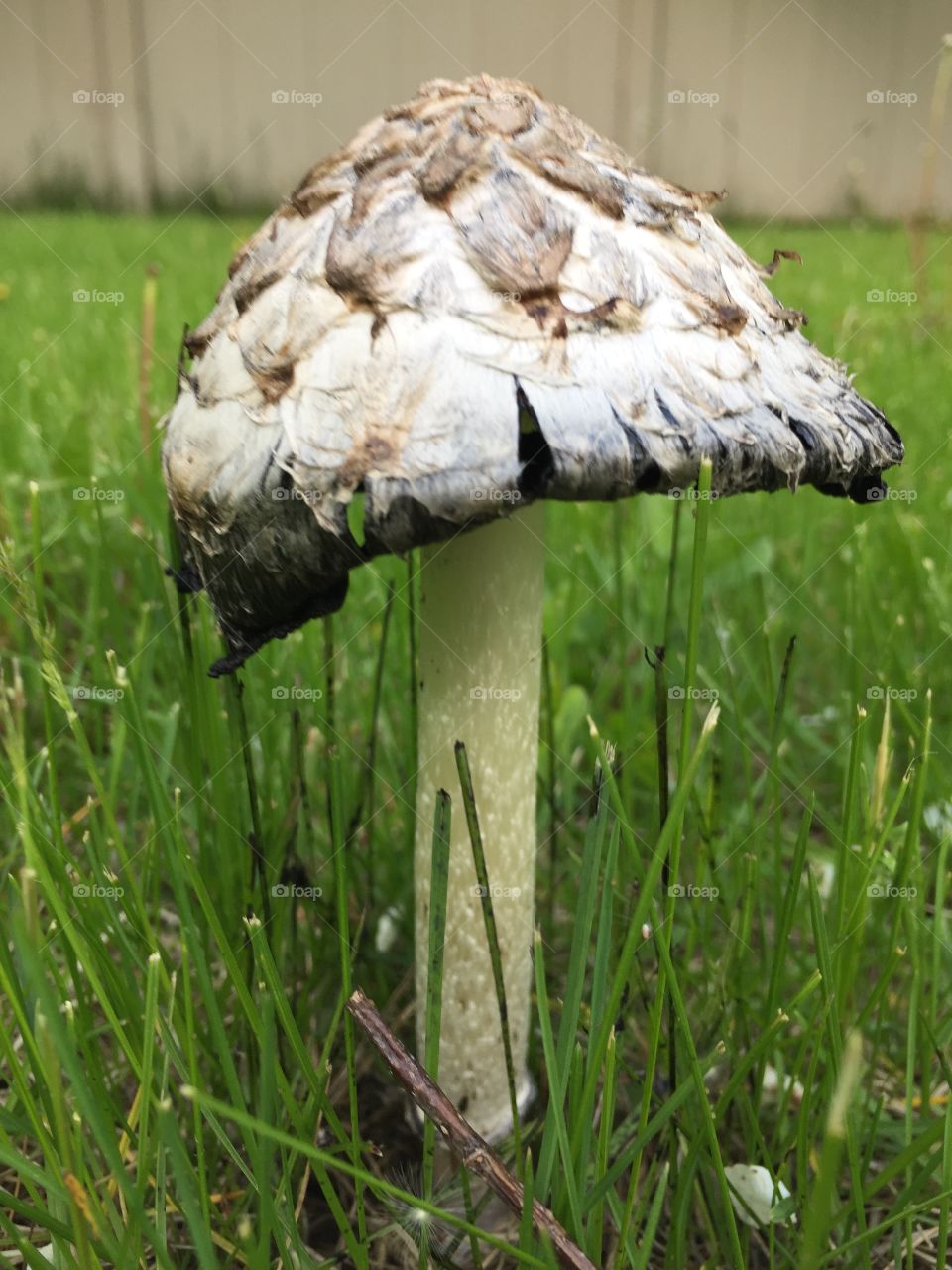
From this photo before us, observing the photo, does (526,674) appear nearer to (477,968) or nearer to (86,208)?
(477,968)

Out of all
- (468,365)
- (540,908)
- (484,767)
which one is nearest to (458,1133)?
(484,767)

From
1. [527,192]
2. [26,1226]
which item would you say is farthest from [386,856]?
[527,192]

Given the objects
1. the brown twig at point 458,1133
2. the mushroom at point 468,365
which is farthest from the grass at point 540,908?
the mushroom at point 468,365

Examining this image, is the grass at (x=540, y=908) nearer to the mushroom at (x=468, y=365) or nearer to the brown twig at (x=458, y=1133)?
the brown twig at (x=458, y=1133)

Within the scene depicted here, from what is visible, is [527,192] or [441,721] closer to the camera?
[527,192]

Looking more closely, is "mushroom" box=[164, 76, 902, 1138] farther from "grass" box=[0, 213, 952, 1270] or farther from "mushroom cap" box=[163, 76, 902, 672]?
"grass" box=[0, 213, 952, 1270]
